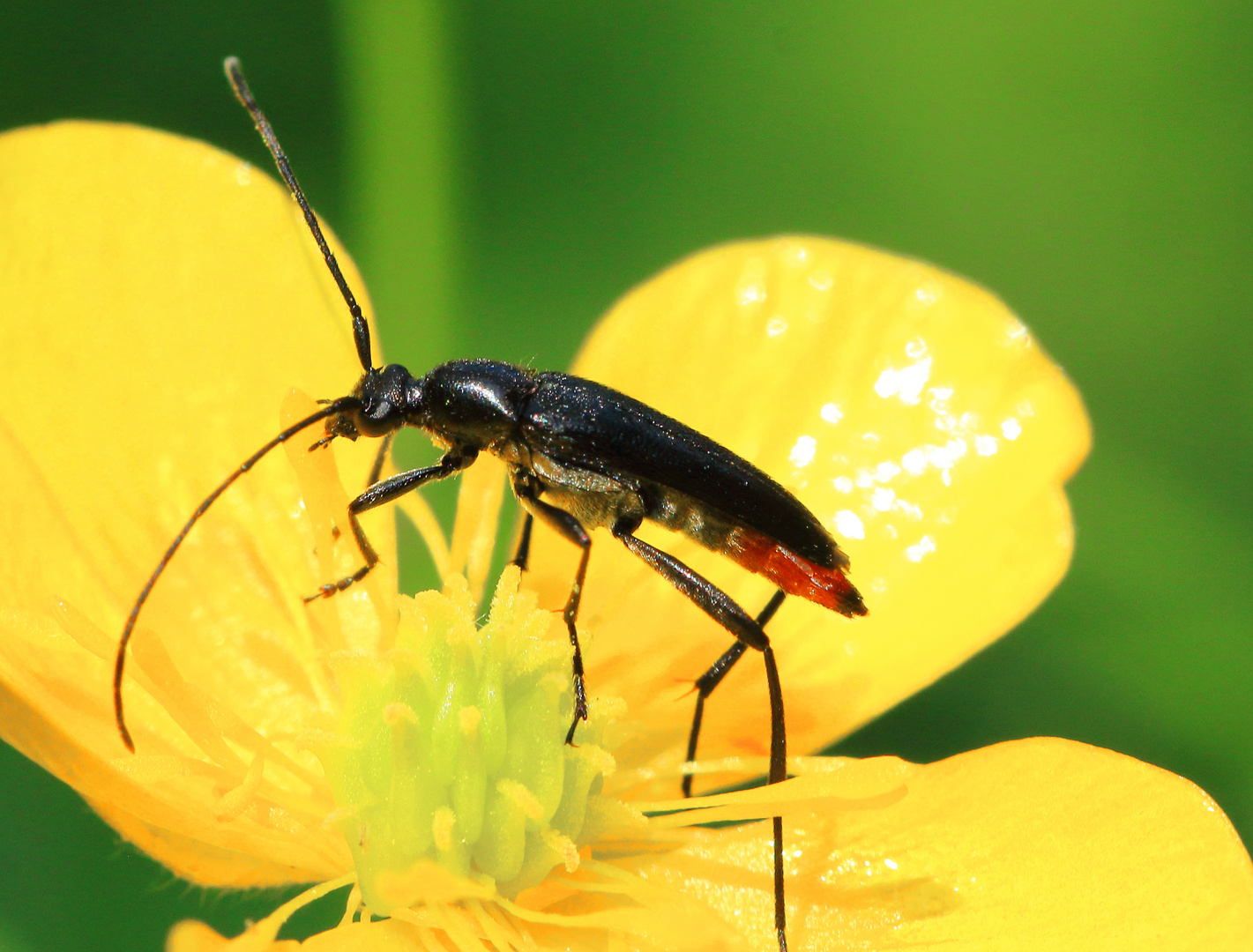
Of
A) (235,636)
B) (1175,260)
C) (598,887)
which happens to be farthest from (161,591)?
(1175,260)

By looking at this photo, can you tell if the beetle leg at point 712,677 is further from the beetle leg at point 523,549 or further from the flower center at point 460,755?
the beetle leg at point 523,549

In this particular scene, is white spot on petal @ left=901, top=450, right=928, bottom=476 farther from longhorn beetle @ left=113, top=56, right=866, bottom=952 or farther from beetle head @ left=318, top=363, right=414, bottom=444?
beetle head @ left=318, top=363, right=414, bottom=444

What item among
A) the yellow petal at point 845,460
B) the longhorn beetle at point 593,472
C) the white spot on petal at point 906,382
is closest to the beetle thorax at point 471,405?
the longhorn beetle at point 593,472

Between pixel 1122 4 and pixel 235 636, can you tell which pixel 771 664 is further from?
pixel 1122 4

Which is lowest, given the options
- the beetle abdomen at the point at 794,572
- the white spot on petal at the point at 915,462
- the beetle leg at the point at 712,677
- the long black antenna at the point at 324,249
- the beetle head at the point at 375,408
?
the beetle leg at the point at 712,677

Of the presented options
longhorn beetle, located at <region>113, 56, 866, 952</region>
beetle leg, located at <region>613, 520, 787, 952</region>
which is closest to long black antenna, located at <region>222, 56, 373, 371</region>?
longhorn beetle, located at <region>113, 56, 866, 952</region>
